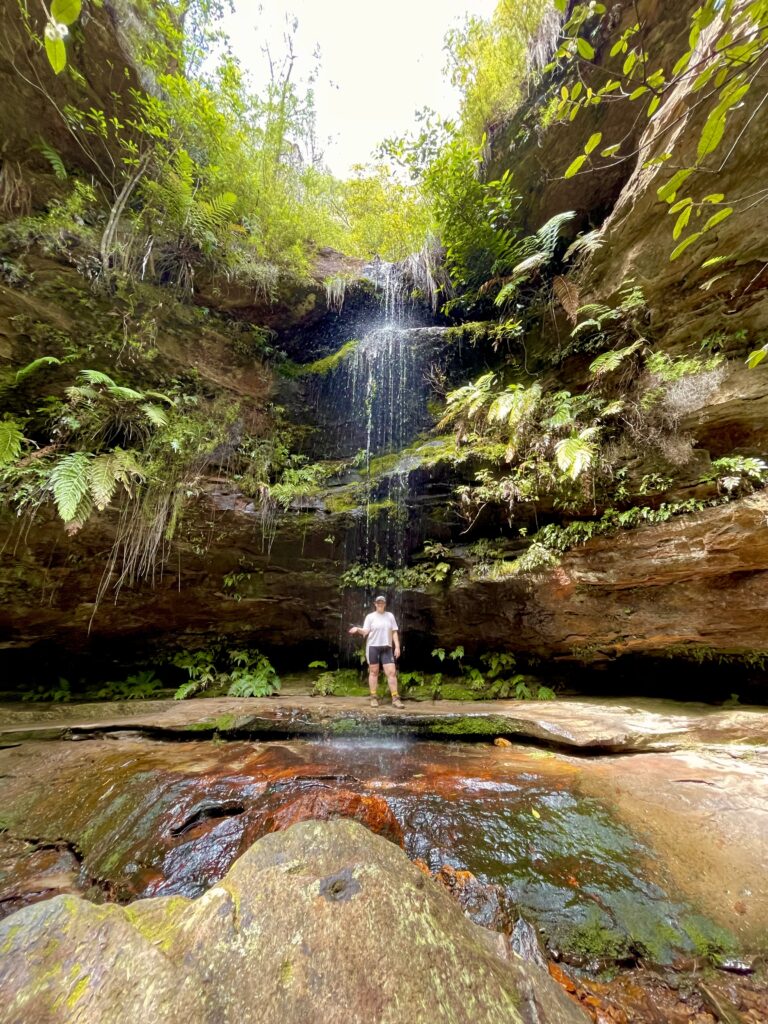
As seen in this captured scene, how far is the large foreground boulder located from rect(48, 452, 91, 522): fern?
13.6 ft

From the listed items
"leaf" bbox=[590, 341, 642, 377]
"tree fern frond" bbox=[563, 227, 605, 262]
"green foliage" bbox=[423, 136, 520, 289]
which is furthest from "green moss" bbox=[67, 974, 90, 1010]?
"green foliage" bbox=[423, 136, 520, 289]

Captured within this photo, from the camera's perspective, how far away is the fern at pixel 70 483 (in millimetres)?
4348

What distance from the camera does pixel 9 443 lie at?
4805 mm

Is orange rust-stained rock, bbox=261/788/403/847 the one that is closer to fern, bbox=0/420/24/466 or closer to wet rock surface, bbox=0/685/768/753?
wet rock surface, bbox=0/685/768/753

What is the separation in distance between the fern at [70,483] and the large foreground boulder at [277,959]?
4.14 metres

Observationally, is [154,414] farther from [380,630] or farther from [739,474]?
[739,474]

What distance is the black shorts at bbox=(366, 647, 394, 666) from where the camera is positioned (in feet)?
18.5

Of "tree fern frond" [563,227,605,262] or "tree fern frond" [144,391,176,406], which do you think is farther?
"tree fern frond" [144,391,176,406]

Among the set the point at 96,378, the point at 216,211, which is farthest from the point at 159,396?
the point at 216,211

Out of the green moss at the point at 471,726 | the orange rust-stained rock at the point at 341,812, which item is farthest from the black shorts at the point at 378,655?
the orange rust-stained rock at the point at 341,812

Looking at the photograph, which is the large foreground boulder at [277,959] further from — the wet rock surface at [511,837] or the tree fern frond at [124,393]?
the tree fern frond at [124,393]

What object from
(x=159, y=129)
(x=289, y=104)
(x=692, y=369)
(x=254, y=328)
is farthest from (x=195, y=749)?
(x=289, y=104)

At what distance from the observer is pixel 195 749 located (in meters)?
3.79

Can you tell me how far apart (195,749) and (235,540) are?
10.4 feet
